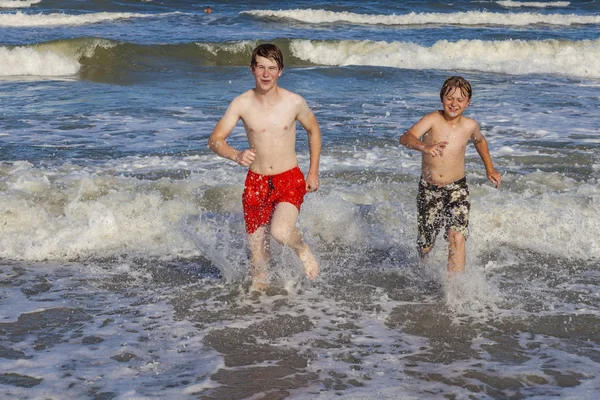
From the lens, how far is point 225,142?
5395 mm

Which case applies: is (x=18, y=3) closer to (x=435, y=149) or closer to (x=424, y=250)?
(x=424, y=250)

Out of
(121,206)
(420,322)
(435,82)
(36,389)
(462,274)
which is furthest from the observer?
(435,82)

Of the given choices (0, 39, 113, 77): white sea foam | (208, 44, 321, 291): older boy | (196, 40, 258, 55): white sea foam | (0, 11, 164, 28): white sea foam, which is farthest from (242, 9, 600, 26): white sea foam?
(208, 44, 321, 291): older boy

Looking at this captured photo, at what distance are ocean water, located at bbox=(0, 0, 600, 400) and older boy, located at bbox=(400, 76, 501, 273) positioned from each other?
12.8 inches

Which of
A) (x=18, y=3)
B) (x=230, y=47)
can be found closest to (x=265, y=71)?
(x=230, y=47)

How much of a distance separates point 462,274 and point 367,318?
780mm

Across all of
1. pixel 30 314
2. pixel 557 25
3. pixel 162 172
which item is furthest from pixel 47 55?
pixel 557 25

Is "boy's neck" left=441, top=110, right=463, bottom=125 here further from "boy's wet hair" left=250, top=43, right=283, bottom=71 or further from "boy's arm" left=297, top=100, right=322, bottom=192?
"boy's wet hair" left=250, top=43, right=283, bottom=71

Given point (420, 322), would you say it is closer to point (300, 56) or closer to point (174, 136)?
point (174, 136)

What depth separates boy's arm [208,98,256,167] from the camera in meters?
4.90

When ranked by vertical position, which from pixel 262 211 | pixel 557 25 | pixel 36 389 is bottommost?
pixel 36 389

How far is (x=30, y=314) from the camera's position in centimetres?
546

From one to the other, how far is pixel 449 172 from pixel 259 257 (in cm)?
144

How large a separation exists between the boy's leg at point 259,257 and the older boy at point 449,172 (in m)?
1.14
